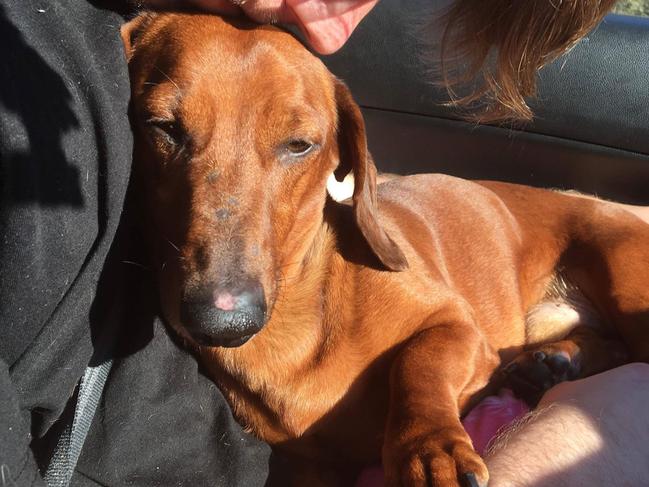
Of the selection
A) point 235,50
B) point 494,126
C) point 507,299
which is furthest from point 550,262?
point 235,50

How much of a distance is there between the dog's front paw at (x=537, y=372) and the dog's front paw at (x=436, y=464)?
0.75 meters

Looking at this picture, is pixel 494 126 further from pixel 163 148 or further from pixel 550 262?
pixel 163 148

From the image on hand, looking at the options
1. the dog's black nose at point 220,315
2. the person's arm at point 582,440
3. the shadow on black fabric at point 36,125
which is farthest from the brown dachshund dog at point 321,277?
the shadow on black fabric at point 36,125

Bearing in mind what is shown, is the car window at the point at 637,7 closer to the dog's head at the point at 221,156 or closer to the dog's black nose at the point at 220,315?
the dog's head at the point at 221,156

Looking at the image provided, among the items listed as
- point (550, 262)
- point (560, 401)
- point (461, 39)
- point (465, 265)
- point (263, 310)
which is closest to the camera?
point (263, 310)

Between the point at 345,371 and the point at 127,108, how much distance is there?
87 centimetres

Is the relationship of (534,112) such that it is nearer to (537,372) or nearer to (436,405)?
(537,372)

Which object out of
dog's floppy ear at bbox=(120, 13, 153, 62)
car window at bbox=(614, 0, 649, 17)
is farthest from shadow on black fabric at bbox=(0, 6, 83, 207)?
car window at bbox=(614, 0, 649, 17)

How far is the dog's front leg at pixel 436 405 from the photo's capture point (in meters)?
1.43

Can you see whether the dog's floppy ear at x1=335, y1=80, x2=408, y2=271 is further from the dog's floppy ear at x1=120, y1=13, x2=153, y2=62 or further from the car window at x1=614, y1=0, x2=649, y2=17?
the car window at x1=614, y1=0, x2=649, y2=17

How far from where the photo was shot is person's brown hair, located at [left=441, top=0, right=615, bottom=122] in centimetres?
195

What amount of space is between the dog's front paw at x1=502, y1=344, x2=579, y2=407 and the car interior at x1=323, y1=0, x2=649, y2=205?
3.78 feet

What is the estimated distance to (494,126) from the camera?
325 centimetres

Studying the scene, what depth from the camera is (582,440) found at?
5.47 ft
